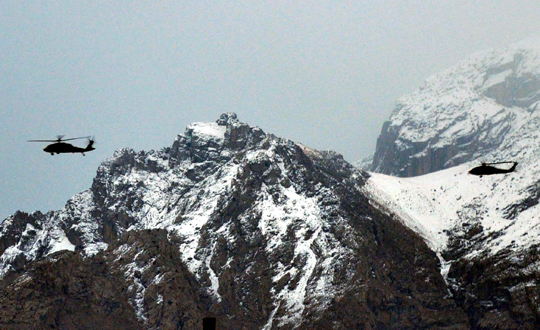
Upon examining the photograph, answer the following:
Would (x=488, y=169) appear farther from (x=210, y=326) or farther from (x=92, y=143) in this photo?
(x=210, y=326)

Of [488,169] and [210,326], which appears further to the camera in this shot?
[488,169]

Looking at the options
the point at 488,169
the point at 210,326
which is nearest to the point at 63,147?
the point at 210,326

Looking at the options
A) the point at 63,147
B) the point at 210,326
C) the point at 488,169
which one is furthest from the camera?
the point at 488,169

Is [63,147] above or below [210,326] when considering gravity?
above

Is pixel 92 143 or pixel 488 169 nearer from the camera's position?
pixel 92 143

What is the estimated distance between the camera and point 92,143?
106125 mm

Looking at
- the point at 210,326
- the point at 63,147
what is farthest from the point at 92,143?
the point at 210,326

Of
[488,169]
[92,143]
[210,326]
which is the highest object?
[92,143]

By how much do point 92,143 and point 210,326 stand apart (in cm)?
5018

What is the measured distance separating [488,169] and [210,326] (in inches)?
2582

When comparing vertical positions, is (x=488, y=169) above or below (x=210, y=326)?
above

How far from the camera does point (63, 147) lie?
102 m

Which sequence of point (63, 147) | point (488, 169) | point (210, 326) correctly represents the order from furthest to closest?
1. point (488, 169)
2. point (63, 147)
3. point (210, 326)

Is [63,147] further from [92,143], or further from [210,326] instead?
[210,326]
